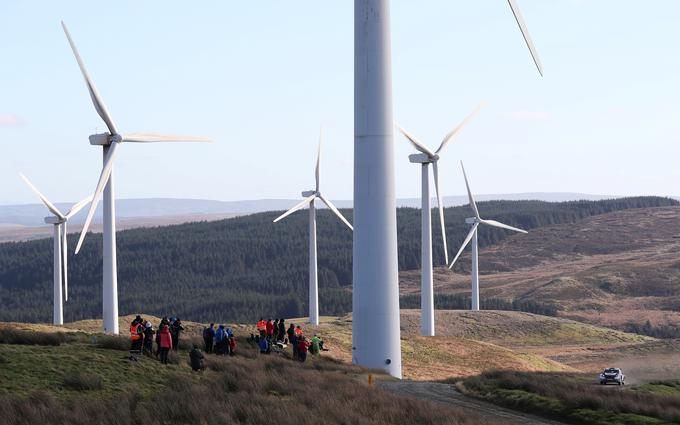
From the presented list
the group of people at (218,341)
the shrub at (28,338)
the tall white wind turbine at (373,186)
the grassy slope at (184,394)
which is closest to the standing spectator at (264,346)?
the group of people at (218,341)

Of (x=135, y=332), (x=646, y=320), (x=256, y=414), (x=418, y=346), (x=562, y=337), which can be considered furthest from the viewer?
(x=646, y=320)

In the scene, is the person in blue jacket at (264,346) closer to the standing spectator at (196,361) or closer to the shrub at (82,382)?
the standing spectator at (196,361)

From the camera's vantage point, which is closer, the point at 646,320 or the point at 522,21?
the point at 522,21

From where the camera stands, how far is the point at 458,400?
3500 cm

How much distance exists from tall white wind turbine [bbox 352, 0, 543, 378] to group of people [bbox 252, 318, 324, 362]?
12.1 m

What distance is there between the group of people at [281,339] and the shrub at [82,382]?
1540cm

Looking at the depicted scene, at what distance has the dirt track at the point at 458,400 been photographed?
100ft

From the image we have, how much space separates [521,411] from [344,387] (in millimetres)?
5563

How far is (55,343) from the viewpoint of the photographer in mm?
39875

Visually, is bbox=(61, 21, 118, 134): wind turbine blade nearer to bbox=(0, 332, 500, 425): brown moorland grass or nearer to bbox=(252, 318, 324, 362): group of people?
bbox=(252, 318, 324, 362): group of people

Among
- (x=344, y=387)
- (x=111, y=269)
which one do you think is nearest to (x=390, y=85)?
(x=344, y=387)

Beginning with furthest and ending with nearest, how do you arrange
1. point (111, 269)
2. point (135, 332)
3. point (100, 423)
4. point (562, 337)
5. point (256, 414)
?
point (562, 337), point (111, 269), point (135, 332), point (256, 414), point (100, 423)

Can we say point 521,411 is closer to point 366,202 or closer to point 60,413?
point 366,202

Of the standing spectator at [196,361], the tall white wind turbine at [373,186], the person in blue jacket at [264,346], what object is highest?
the tall white wind turbine at [373,186]
